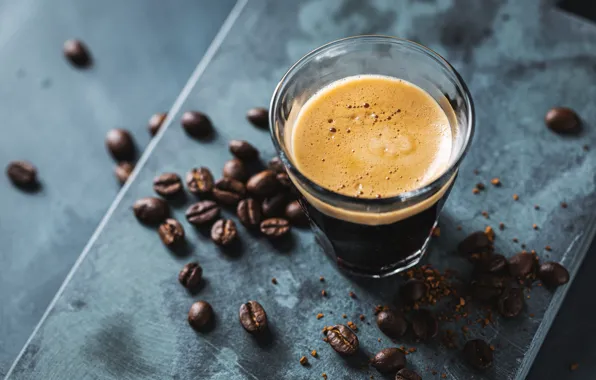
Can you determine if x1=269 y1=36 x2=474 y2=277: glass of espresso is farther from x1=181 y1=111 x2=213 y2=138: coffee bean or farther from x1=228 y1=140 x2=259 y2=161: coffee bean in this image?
x1=181 y1=111 x2=213 y2=138: coffee bean

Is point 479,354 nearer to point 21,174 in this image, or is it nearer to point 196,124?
point 196,124

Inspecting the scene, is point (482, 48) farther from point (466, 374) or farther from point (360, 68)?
point (466, 374)

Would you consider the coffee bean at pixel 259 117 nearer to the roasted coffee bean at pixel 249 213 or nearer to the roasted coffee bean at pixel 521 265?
the roasted coffee bean at pixel 249 213

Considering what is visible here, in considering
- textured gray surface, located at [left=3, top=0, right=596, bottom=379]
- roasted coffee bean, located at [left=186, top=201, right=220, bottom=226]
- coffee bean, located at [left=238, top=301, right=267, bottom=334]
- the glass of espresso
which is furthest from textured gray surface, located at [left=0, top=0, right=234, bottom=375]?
the glass of espresso

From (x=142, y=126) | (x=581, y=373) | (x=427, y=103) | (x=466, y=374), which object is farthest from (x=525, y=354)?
(x=142, y=126)

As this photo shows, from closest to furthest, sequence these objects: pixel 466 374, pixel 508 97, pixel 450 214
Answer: pixel 466 374, pixel 450 214, pixel 508 97

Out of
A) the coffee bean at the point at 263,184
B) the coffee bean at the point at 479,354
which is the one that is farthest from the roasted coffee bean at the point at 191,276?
the coffee bean at the point at 479,354
